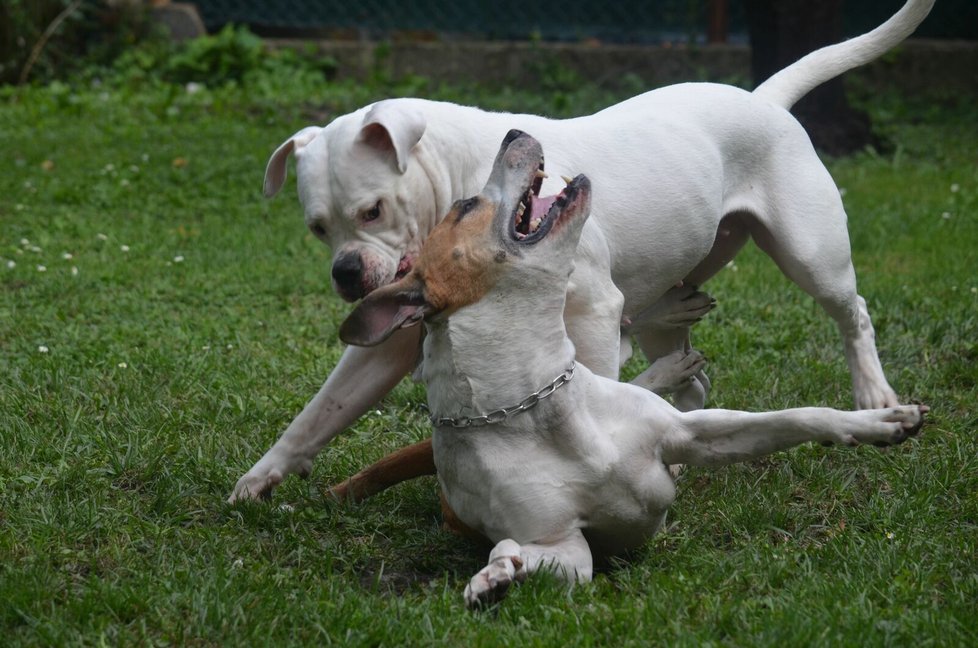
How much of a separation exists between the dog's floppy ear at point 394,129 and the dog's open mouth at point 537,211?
43cm

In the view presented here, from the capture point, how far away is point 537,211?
148 inches

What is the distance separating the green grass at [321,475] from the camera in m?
3.10

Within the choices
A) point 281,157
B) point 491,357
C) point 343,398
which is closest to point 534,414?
point 491,357

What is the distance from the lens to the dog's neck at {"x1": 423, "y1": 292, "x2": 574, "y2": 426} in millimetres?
3465

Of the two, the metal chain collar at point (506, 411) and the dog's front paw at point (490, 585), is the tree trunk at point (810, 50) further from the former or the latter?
the dog's front paw at point (490, 585)

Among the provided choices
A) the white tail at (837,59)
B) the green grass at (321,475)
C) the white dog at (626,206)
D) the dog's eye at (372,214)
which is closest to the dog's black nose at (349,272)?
the white dog at (626,206)

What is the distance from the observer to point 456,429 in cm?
350

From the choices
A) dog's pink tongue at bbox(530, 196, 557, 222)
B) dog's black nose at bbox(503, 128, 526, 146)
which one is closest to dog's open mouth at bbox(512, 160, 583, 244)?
dog's pink tongue at bbox(530, 196, 557, 222)

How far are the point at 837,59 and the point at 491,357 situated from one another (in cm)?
245

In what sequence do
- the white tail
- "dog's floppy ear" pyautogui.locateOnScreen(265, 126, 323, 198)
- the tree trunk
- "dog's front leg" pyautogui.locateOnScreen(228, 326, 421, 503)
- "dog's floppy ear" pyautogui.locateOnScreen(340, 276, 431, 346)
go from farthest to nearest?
the tree trunk, the white tail, "dog's floppy ear" pyautogui.locateOnScreen(265, 126, 323, 198), "dog's front leg" pyautogui.locateOnScreen(228, 326, 421, 503), "dog's floppy ear" pyautogui.locateOnScreen(340, 276, 431, 346)

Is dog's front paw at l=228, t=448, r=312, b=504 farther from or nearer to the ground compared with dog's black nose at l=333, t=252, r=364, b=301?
nearer to the ground

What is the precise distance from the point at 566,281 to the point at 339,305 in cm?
309

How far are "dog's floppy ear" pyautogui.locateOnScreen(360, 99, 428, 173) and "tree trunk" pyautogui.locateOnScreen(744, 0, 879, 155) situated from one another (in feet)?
21.1

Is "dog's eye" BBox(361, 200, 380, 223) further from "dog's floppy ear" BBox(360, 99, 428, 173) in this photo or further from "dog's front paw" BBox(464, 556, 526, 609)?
"dog's front paw" BBox(464, 556, 526, 609)
